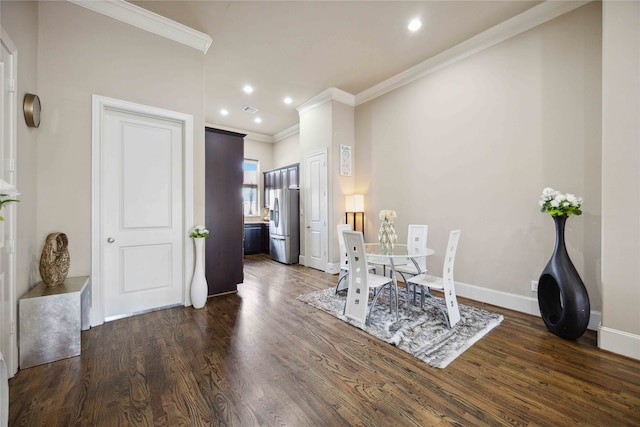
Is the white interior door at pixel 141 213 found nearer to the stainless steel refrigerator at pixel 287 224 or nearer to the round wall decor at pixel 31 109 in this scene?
the round wall decor at pixel 31 109

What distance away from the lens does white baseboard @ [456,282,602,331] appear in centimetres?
262

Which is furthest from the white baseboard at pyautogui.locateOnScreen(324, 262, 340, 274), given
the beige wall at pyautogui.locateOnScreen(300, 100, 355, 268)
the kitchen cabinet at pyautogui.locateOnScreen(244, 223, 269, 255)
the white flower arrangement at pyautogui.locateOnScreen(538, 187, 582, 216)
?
the white flower arrangement at pyautogui.locateOnScreen(538, 187, 582, 216)

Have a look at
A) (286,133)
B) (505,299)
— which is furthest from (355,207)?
(286,133)

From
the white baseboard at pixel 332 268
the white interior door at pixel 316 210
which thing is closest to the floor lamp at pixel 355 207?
the white interior door at pixel 316 210

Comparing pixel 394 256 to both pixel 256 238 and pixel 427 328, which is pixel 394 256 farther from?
pixel 256 238

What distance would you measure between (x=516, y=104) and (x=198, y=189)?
4.04m

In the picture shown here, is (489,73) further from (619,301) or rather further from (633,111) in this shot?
(619,301)

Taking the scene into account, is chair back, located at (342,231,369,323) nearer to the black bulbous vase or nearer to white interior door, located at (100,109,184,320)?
the black bulbous vase

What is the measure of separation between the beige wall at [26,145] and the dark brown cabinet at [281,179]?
440 centimetres

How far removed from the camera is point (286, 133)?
749 centimetres

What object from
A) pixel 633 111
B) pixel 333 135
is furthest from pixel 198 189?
pixel 633 111

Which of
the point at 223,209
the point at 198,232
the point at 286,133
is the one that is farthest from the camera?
the point at 286,133

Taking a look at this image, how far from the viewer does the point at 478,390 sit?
1.78 metres

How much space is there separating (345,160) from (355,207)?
0.96 m
